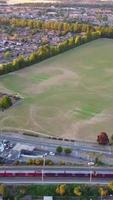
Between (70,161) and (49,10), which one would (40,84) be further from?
(49,10)

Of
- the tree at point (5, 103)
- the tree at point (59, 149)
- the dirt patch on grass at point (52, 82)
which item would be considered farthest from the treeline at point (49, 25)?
the tree at point (59, 149)

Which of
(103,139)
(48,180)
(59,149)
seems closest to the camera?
(48,180)

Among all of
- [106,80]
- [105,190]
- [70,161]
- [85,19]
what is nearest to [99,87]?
[106,80]

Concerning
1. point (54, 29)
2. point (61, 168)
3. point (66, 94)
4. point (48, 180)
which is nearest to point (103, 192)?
point (61, 168)

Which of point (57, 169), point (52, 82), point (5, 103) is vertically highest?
point (52, 82)

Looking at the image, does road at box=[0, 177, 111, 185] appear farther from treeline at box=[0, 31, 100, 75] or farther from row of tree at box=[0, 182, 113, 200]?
treeline at box=[0, 31, 100, 75]

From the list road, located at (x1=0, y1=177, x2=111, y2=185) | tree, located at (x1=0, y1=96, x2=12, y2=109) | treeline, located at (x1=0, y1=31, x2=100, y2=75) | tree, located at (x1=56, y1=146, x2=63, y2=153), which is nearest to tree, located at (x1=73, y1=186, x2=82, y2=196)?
road, located at (x1=0, y1=177, x2=111, y2=185)

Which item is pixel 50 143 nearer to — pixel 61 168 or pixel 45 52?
pixel 61 168
